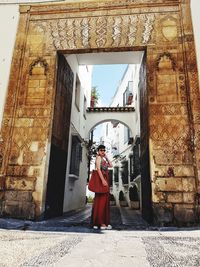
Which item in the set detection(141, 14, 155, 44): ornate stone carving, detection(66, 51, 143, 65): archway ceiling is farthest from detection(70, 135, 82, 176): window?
detection(141, 14, 155, 44): ornate stone carving

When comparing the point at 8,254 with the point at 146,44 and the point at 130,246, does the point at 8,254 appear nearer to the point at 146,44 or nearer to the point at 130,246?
the point at 130,246

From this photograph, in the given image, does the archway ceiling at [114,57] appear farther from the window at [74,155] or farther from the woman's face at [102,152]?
the woman's face at [102,152]

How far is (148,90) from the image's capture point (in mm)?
5332

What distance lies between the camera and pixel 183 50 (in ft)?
17.9

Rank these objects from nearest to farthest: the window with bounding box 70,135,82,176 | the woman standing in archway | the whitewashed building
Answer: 1. the woman standing in archway
2. the window with bounding box 70,135,82,176
3. the whitewashed building

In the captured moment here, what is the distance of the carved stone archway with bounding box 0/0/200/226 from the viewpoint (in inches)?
188

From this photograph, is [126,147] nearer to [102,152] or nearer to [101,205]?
[102,152]

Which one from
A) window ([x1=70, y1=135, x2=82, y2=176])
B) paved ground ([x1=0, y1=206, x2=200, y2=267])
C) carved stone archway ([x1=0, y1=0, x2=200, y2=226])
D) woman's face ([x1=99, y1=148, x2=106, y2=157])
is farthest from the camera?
window ([x1=70, y1=135, x2=82, y2=176])

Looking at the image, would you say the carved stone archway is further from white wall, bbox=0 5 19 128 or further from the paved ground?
the paved ground

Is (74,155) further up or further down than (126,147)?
further down

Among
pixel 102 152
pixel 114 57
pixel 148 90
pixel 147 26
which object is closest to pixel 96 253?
pixel 102 152

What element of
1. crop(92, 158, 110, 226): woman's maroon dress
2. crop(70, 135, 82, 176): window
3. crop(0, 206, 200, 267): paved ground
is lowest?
crop(0, 206, 200, 267): paved ground

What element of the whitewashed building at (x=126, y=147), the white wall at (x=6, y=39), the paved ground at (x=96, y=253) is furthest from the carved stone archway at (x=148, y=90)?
the whitewashed building at (x=126, y=147)

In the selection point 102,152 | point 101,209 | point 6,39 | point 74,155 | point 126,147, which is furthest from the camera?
point 126,147
